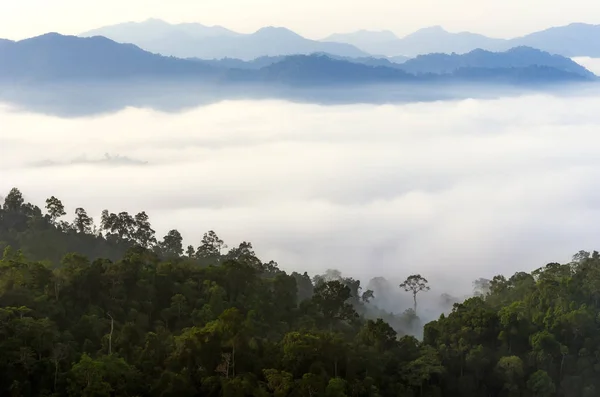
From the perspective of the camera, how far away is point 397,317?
4750 cm

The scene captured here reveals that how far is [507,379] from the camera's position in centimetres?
2361

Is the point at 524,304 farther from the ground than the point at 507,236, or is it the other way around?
the point at 507,236

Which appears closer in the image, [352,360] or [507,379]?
[352,360]

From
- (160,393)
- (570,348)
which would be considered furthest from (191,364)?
(570,348)

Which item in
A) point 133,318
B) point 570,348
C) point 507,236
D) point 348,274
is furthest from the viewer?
point 507,236

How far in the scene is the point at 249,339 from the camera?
2022 centimetres

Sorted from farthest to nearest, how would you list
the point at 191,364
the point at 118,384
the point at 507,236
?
the point at 507,236 → the point at 191,364 → the point at 118,384

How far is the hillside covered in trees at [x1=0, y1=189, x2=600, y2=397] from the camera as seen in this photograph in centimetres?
1832

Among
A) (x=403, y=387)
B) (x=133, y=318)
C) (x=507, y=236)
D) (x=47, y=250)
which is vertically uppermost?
(x=507, y=236)

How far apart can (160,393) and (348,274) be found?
69.2m

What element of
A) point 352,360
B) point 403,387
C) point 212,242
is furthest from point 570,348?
point 212,242

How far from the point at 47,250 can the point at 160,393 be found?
20.0m

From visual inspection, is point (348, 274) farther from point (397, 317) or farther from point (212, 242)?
point (212, 242)

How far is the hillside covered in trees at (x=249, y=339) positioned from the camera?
18.3 meters
